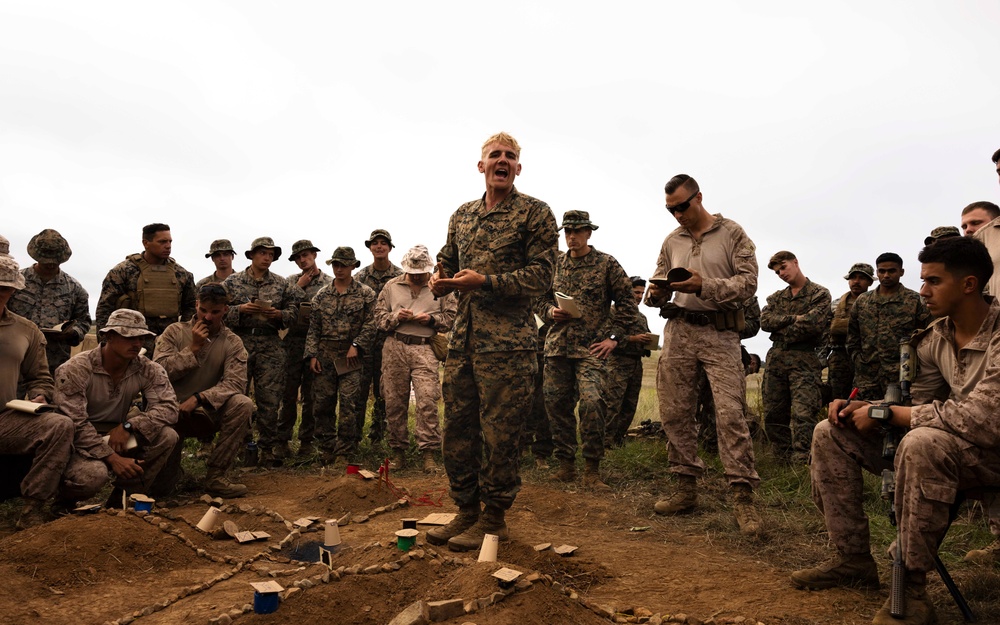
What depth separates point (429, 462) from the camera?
24.6 ft

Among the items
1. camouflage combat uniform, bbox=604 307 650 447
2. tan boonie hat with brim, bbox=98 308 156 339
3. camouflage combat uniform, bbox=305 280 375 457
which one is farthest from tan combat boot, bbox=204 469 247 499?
camouflage combat uniform, bbox=604 307 650 447

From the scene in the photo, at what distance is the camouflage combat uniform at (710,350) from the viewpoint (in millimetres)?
4980

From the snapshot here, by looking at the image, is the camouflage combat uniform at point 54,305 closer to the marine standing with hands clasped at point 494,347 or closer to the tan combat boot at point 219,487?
the tan combat boot at point 219,487

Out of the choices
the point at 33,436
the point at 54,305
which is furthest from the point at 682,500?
the point at 54,305

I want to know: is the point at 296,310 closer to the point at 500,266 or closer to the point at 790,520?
the point at 500,266

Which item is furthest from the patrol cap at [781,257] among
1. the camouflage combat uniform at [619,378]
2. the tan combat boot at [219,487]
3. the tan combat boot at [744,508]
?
the tan combat boot at [219,487]

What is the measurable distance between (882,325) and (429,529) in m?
5.08

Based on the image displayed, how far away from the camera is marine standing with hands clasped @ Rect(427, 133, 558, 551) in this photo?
4.37 m

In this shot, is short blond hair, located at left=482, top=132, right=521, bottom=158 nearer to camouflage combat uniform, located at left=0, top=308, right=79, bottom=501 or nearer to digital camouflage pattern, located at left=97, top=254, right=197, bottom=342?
camouflage combat uniform, located at left=0, top=308, right=79, bottom=501

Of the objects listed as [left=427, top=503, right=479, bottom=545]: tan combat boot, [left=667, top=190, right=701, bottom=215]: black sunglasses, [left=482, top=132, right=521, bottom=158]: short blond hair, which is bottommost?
[left=427, top=503, right=479, bottom=545]: tan combat boot

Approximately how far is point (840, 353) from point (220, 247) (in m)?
7.55

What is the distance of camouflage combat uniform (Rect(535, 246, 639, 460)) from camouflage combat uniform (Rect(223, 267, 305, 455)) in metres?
2.84

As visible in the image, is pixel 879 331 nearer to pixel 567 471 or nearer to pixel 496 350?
pixel 567 471

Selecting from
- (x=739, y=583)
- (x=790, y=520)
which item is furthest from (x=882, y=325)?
(x=739, y=583)
